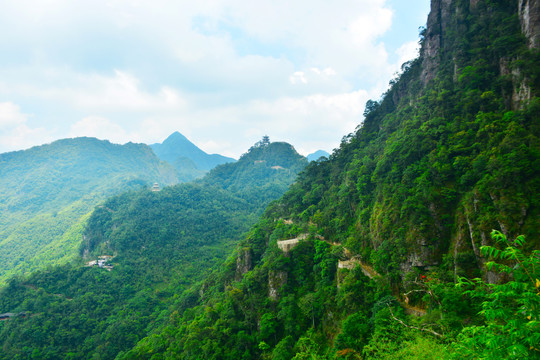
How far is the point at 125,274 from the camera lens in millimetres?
48938

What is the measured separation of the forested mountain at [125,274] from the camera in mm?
35688

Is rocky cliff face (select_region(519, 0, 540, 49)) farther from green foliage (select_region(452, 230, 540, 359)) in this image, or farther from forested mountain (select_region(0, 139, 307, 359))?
forested mountain (select_region(0, 139, 307, 359))

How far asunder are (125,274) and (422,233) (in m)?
48.8

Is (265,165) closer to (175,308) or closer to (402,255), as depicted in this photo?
(175,308)

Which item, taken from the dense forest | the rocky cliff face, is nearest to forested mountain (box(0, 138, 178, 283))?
the dense forest

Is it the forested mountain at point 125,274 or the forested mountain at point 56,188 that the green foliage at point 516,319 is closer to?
the forested mountain at point 125,274

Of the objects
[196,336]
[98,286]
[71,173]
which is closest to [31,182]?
[71,173]

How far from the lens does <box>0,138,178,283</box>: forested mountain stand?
72.1 meters

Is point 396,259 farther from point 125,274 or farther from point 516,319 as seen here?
point 125,274

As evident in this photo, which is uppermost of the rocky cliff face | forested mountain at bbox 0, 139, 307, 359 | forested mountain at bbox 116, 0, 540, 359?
the rocky cliff face

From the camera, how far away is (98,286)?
44.8 meters

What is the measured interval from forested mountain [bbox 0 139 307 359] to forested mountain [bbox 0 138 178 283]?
1801 centimetres

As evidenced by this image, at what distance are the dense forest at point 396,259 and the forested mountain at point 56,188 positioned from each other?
35.8 m

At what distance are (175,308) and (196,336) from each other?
52.7 feet
